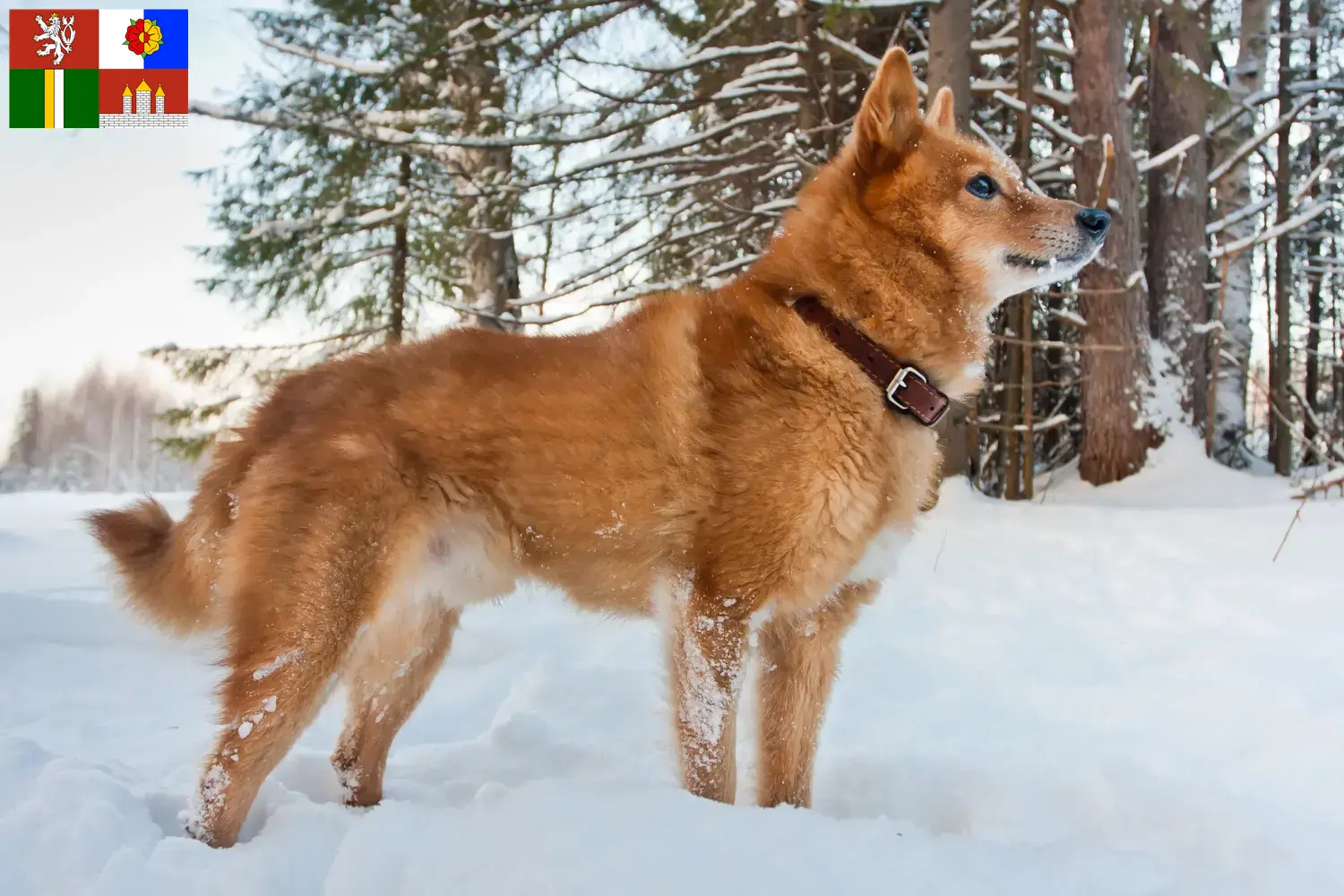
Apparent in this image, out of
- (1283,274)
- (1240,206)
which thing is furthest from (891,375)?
(1283,274)

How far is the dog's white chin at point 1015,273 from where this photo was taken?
104 inches

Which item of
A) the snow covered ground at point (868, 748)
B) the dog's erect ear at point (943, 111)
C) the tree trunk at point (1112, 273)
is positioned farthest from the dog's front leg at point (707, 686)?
the tree trunk at point (1112, 273)

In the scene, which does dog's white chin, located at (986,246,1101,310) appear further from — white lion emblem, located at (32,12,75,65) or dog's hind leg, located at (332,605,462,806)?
white lion emblem, located at (32,12,75,65)

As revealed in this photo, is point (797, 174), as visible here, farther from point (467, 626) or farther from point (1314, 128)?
point (1314, 128)

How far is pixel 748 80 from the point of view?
26.6 feet

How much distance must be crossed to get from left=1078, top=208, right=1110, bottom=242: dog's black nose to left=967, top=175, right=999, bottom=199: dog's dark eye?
0.28m

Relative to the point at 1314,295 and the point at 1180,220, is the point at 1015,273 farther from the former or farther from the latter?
the point at 1314,295

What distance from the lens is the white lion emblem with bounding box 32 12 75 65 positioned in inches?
225

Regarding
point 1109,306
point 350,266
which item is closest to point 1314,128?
point 1109,306

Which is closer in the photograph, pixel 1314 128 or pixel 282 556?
pixel 282 556

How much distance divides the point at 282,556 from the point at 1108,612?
426 centimetres

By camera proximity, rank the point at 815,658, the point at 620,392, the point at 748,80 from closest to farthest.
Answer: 1. the point at 620,392
2. the point at 815,658
3. the point at 748,80

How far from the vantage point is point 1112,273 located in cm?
845

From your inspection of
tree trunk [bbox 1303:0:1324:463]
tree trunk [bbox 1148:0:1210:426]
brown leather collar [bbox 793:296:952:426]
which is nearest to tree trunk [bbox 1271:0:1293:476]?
tree trunk [bbox 1303:0:1324:463]
